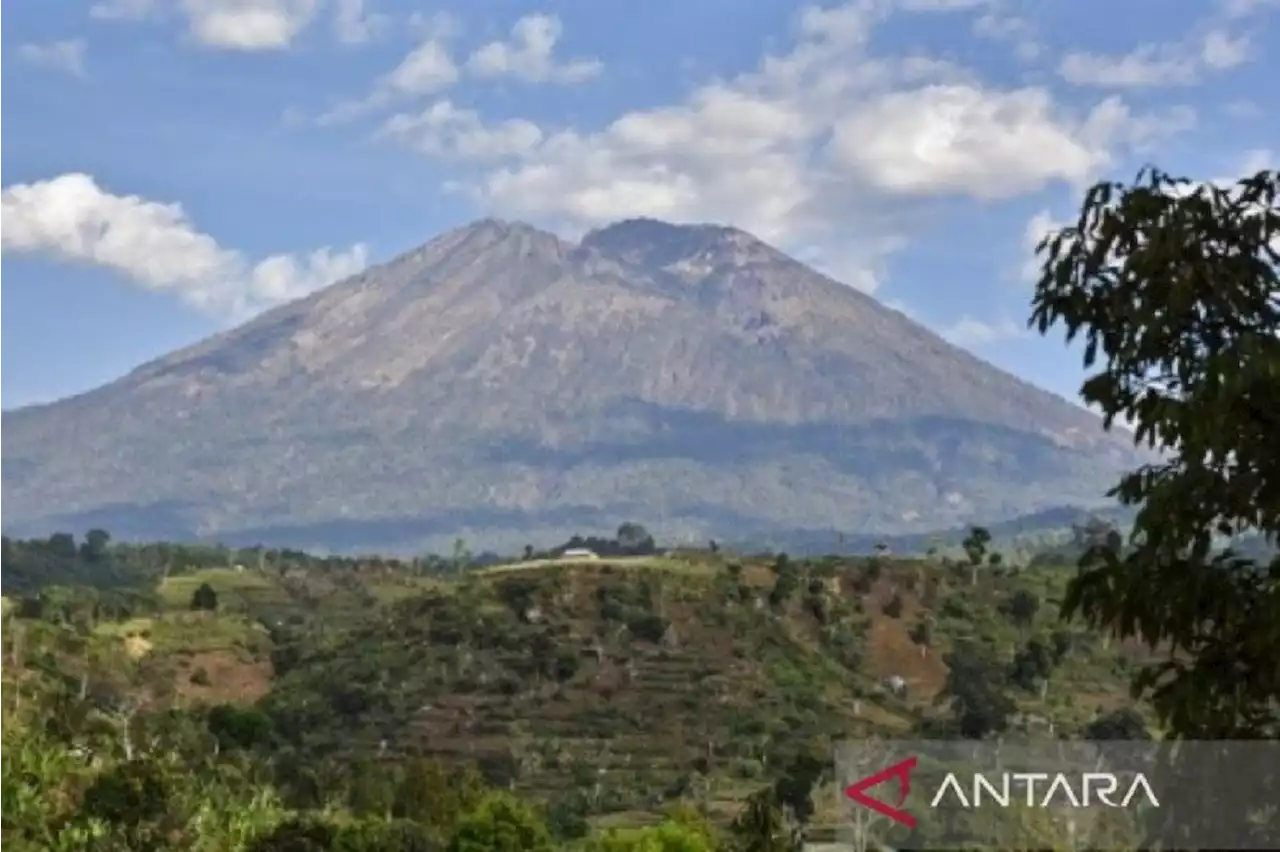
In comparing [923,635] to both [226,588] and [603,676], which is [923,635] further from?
[226,588]

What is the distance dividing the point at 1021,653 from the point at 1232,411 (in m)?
82.0

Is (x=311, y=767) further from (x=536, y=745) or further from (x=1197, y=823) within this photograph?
(x=1197, y=823)

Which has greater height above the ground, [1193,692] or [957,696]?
[1193,692]

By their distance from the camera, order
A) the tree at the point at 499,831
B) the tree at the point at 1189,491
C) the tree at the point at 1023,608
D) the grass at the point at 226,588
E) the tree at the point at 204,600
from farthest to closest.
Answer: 1. the grass at the point at 226,588
2. the tree at the point at 204,600
3. the tree at the point at 1023,608
4. the tree at the point at 499,831
5. the tree at the point at 1189,491

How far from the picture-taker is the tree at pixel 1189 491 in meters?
5.92

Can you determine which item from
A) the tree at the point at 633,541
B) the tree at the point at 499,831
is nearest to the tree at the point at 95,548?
the tree at the point at 633,541

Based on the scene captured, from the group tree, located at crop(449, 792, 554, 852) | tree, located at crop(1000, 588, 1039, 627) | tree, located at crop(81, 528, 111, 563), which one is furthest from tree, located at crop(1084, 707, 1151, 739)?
tree, located at crop(81, 528, 111, 563)

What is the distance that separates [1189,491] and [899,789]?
9.76ft

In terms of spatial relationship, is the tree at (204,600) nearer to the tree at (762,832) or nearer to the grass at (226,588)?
the grass at (226,588)

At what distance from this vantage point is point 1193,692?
6027mm

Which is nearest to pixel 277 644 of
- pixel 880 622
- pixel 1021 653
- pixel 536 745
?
pixel 536 745
